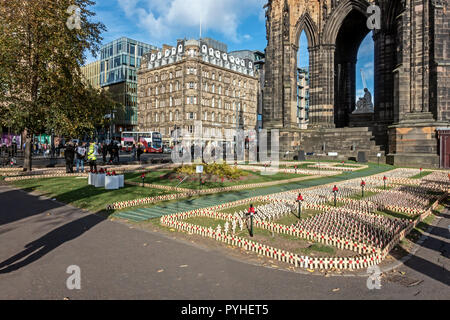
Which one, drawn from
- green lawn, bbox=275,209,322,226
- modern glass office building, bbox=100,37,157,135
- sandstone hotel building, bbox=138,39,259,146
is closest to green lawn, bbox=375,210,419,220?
green lawn, bbox=275,209,322,226

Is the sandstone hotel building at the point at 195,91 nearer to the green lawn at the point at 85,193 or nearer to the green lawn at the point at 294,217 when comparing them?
the green lawn at the point at 85,193

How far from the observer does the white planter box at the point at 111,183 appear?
1276cm

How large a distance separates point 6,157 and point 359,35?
39.6 metres

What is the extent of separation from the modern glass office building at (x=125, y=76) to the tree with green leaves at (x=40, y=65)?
213ft

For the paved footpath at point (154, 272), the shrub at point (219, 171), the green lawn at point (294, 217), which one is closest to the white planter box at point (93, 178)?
the shrub at point (219, 171)

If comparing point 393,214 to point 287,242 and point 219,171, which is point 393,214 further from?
point 219,171

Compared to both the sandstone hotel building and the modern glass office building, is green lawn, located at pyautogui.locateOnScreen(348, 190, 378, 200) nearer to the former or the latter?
the sandstone hotel building

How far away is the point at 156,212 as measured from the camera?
8.94 m

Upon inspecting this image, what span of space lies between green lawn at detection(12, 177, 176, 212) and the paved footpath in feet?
9.76

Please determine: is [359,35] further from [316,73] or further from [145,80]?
[145,80]

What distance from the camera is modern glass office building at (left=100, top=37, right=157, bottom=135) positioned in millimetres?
83062

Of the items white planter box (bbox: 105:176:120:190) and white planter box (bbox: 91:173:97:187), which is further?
white planter box (bbox: 91:173:97:187)

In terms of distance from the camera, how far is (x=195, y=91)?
6844cm

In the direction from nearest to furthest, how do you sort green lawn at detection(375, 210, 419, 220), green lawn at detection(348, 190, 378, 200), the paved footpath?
1. the paved footpath
2. green lawn at detection(375, 210, 419, 220)
3. green lawn at detection(348, 190, 378, 200)
